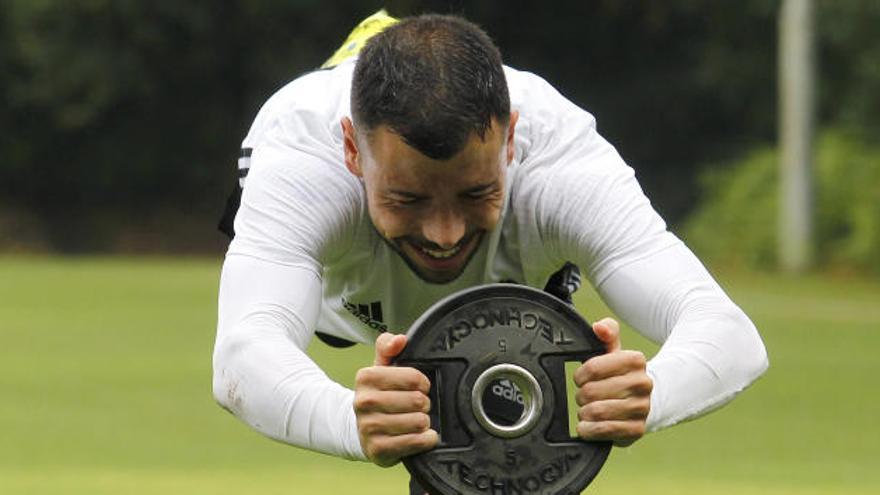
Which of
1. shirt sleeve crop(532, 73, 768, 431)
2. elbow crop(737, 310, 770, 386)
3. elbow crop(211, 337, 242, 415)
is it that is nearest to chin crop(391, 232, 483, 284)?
shirt sleeve crop(532, 73, 768, 431)

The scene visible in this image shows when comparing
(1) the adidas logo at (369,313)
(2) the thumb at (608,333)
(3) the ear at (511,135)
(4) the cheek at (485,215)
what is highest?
(3) the ear at (511,135)

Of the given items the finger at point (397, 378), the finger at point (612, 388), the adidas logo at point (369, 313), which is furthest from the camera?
the adidas logo at point (369, 313)

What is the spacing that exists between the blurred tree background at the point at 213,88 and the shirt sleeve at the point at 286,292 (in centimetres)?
4109

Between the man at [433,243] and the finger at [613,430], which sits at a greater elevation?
the man at [433,243]

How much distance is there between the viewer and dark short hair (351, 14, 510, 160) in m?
5.61

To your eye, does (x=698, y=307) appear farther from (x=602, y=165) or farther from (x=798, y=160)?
(x=798, y=160)

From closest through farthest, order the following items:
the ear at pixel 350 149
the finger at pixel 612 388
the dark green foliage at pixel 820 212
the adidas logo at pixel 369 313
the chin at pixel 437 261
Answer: the finger at pixel 612 388
the chin at pixel 437 261
the ear at pixel 350 149
the adidas logo at pixel 369 313
the dark green foliage at pixel 820 212

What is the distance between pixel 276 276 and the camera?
595 cm

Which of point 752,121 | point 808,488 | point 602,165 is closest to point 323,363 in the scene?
point 808,488

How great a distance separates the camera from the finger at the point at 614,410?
5.19 m

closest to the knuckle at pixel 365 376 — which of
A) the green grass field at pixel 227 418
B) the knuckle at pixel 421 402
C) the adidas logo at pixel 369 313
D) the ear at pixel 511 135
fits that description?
the knuckle at pixel 421 402

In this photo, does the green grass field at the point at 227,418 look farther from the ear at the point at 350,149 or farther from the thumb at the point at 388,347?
the thumb at the point at 388,347

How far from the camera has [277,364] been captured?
571cm

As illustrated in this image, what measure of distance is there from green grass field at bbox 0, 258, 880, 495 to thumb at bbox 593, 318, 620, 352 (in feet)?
24.2
